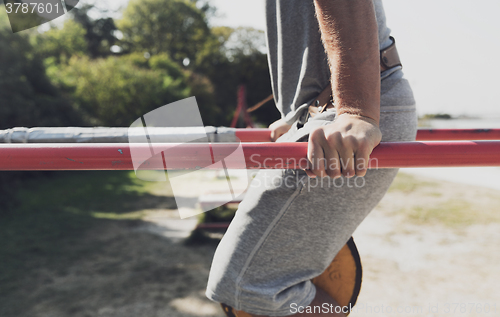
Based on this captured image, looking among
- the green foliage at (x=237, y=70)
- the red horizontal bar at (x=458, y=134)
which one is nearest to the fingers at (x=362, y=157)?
the red horizontal bar at (x=458, y=134)

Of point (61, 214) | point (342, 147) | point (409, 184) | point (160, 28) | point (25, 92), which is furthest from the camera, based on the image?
point (160, 28)

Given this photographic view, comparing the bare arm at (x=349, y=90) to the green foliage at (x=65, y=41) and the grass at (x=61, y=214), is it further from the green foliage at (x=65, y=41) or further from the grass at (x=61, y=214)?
the green foliage at (x=65, y=41)

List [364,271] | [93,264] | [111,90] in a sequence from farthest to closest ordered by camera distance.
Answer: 1. [111,90]
2. [93,264]
3. [364,271]

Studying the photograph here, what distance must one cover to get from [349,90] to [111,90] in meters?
12.5

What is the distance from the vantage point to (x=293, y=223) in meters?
0.96

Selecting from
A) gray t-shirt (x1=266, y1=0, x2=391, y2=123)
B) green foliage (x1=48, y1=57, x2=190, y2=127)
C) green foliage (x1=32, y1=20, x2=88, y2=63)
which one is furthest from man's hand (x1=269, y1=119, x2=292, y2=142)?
green foliage (x1=32, y1=20, x2=88, y2=63)

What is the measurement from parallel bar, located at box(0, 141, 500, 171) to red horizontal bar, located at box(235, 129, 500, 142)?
1.84 ft

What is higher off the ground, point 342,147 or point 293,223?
point 342,147

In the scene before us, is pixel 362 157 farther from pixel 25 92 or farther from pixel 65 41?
pixel 65 41

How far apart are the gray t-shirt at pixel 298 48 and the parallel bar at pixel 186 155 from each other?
0.27 metres

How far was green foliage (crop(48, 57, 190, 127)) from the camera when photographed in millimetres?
11438

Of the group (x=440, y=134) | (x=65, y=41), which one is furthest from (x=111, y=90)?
(x=440, y=134)

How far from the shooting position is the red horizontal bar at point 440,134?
4.63 ft

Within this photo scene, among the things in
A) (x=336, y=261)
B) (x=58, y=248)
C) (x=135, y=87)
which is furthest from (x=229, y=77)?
(x=336, y=261)
